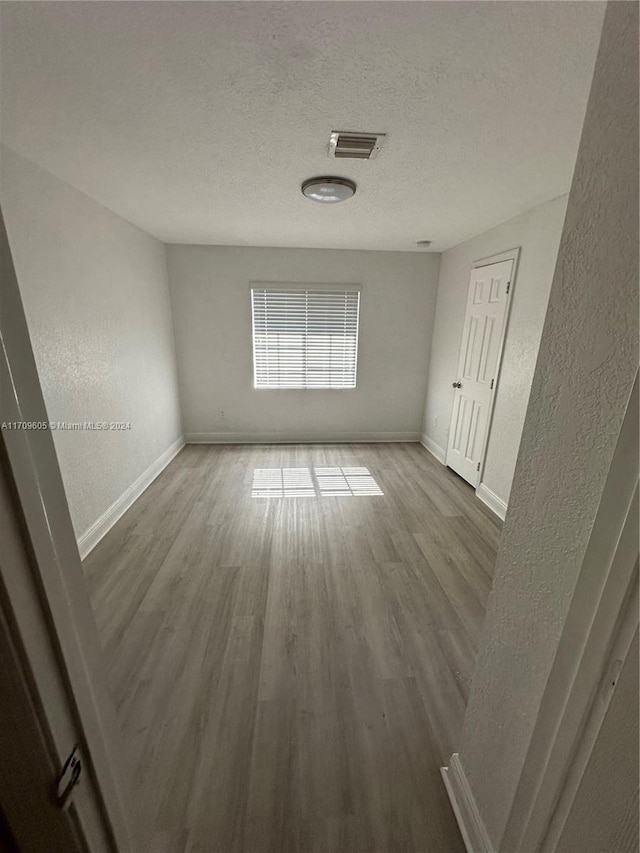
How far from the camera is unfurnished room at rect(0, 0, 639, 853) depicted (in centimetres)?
52

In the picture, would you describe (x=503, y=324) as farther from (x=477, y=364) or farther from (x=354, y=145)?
(x=354, y=145)

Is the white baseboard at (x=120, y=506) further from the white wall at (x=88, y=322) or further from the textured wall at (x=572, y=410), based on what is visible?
the textured wall at (x=572, y=410)

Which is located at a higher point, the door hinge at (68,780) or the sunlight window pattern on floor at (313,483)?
the door hinge at (68,780)

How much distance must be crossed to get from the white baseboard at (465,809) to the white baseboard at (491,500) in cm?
202

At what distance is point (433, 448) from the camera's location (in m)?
4.29

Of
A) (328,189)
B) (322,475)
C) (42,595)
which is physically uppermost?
(328,189)

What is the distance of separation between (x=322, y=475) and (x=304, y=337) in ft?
5.89

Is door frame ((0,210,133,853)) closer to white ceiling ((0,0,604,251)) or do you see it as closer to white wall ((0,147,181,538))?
white ceiling ((0,0,604,251))

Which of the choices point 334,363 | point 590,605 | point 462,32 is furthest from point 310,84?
point 334,363

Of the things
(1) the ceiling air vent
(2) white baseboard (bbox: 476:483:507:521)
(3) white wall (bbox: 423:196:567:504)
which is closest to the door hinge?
(1) the ceiling air vent

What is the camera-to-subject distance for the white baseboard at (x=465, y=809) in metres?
0.96

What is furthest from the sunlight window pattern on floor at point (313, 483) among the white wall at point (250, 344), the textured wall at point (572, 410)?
the textured wall at point (572, 410)

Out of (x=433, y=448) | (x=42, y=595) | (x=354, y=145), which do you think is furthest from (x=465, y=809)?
(x=433, y=448)

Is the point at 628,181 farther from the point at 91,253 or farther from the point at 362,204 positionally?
the point at 91,253
